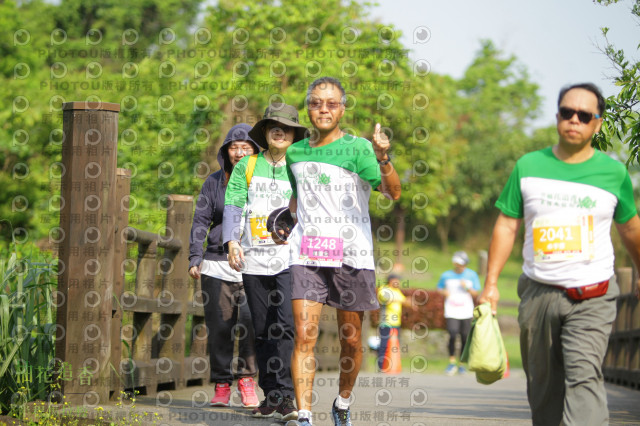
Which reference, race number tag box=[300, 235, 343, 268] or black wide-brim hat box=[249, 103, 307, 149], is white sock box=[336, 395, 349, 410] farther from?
black wide-brim hat box=[249, 103, 307, 149]

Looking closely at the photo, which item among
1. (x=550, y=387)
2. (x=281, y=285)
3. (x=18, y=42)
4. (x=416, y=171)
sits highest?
(x=18, y=42)

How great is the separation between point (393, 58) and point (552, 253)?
46.7ft

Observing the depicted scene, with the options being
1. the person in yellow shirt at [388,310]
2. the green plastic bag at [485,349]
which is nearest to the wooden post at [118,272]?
the green plastic bag at [485,349]

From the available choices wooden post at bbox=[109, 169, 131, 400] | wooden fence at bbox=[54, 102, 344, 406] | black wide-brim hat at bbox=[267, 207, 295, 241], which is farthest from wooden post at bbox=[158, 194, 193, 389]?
black wide-brim hat at bbox=[267, 207, 295, 241]

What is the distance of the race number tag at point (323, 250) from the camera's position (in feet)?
19.2

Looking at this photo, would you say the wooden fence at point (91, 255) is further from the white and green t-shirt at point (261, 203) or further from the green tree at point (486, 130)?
the green tree at point (486, 130)

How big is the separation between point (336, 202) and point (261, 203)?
1215 mm

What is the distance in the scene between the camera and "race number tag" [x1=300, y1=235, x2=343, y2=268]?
5.84 meters

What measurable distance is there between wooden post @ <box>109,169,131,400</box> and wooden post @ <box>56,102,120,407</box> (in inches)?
9.2

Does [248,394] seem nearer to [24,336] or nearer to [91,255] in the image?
[91,255]

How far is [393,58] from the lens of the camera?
1866cm

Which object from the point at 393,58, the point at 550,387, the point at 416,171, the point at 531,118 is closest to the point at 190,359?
the point at 550,387

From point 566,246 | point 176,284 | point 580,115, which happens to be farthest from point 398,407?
point 580,115

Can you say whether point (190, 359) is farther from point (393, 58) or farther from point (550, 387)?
point (393, 58)
